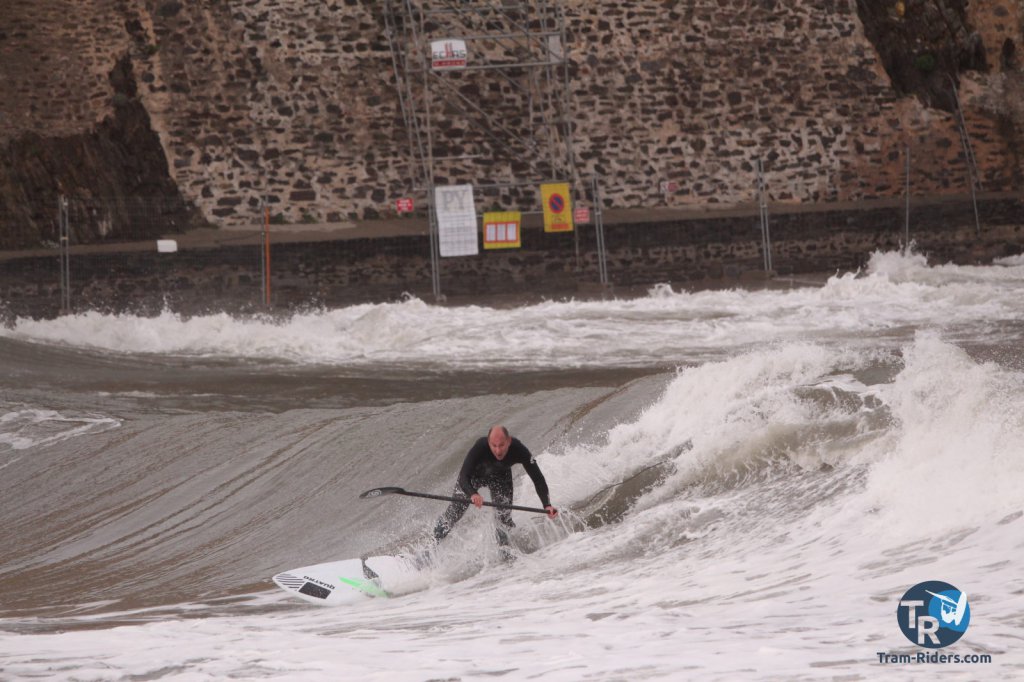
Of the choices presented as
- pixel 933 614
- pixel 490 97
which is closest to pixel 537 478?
pixel 933 614

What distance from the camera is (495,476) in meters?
8.22

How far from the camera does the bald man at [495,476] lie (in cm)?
805

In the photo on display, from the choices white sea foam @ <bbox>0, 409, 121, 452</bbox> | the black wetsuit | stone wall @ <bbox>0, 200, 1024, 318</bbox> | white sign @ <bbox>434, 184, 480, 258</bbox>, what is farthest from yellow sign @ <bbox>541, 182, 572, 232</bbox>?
the black wetsuit

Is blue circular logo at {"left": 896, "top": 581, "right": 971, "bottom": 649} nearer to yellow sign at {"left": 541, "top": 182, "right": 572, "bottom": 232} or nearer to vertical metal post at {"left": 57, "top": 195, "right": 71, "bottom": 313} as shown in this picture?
yellow sign at {"left": 541, "top": 182, "right": 572, "bottom": 232}

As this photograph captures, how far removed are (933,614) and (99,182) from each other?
14871 millimetres

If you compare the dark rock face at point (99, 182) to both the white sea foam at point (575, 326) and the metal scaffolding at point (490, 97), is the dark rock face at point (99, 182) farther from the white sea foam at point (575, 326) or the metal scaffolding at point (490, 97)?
the metal scaffolding at point (490, 97)

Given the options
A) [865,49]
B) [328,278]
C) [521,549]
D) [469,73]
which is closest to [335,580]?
[521,549]

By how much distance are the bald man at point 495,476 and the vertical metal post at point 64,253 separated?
9.93m

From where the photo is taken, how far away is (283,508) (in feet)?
29.9

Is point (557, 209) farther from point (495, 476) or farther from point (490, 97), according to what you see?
point (495, 476)

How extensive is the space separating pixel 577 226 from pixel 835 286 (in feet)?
11.6

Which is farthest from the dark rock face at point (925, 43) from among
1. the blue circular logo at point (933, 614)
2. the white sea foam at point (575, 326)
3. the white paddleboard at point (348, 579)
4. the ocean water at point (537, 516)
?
the blue circular logo at point (933, 614)

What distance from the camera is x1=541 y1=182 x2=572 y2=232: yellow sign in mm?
18344

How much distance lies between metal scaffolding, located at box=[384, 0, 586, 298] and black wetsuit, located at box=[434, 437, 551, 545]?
10.8 meters
